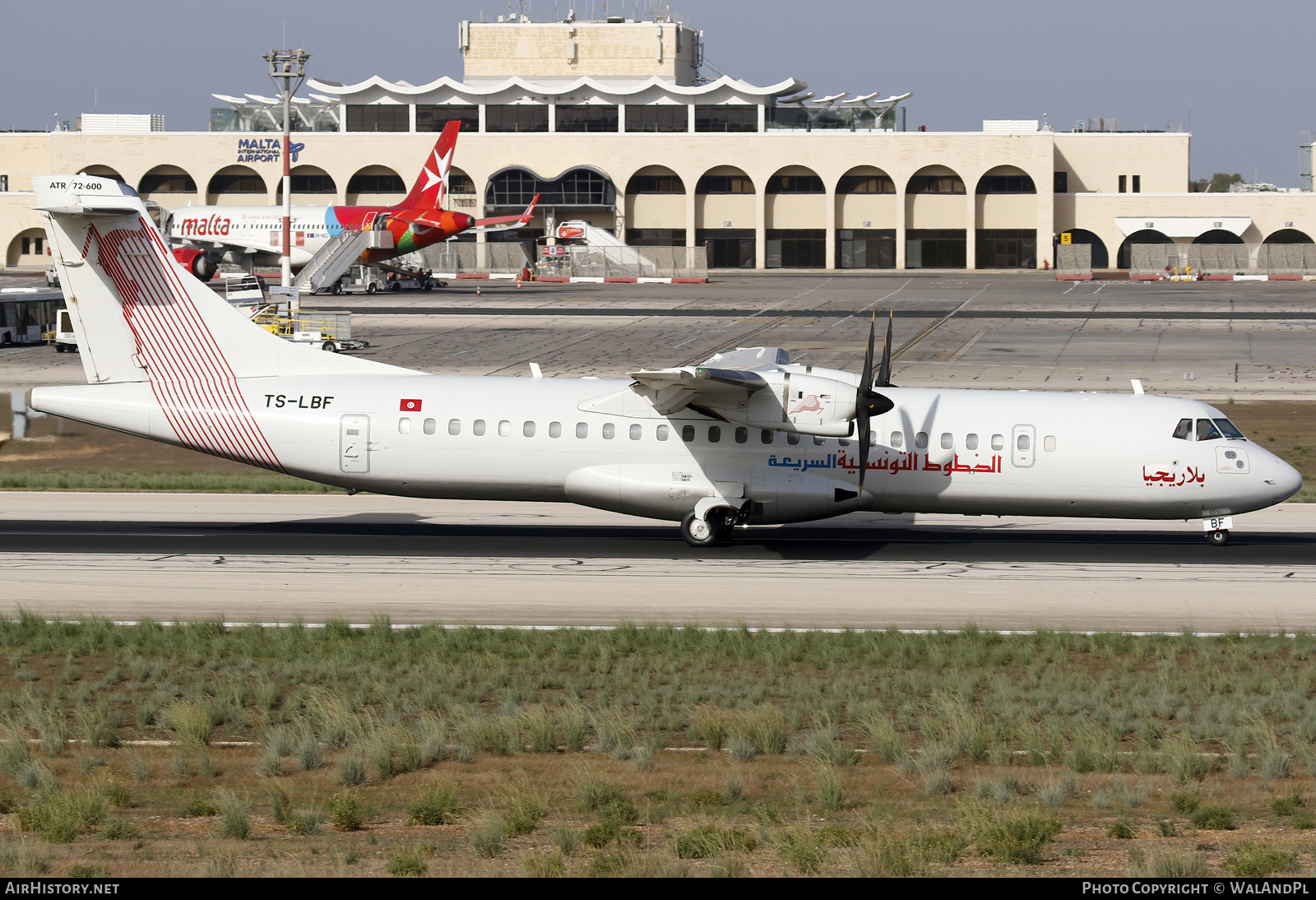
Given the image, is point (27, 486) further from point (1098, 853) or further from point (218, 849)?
point (1098, 853)

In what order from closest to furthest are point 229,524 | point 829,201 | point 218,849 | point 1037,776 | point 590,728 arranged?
point 218,849 < point 1037,776 < point 590,728 < point 229,524 < point 829,201

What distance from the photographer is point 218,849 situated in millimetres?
12492

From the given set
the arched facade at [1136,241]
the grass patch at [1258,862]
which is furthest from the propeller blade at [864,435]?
the arched facade at [1136,241]

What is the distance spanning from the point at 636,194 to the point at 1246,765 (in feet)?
392

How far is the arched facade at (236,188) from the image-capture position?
432ft

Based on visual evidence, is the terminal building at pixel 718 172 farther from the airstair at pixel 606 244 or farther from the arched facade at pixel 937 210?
the airstair at pixel 606 244

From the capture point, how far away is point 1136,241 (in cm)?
13200

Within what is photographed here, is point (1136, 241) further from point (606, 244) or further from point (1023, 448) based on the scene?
point (1023, 448)

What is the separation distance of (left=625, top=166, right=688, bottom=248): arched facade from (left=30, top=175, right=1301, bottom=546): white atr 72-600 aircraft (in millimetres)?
105072

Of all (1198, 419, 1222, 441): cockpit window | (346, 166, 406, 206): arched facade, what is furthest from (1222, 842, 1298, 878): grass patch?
(346, 166, 406, 206): arched facade

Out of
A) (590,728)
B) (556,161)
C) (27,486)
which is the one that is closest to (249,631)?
(590,728)

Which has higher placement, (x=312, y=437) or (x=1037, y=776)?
(x=312, y=437)

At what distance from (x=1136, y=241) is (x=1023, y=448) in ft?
372

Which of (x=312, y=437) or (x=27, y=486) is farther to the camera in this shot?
(x=27, y=486)
